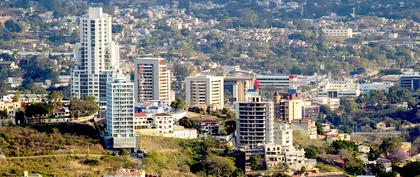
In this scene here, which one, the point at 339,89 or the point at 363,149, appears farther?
the point at 339,89

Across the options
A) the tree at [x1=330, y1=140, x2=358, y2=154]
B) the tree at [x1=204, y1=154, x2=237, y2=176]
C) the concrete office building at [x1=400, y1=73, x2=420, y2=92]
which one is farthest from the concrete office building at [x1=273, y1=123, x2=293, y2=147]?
the concrete office building at [x1=400, y1=73, x2=420, y2=92]

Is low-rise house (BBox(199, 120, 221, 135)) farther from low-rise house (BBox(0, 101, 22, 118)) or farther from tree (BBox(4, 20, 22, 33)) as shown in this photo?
tree (BBox(4, 20, 22, 33))

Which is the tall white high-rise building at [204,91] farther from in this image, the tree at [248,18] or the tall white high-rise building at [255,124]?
the tree at [248,18]

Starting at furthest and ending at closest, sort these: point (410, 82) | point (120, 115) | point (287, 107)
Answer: point (410, 82) < point (287, 107) < point (120, 115)

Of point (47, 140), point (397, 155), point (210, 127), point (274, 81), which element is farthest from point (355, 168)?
point (274, 81)

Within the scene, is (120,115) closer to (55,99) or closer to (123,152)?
(123,152)

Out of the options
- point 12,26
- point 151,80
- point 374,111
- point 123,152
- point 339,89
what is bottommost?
point 123,152
